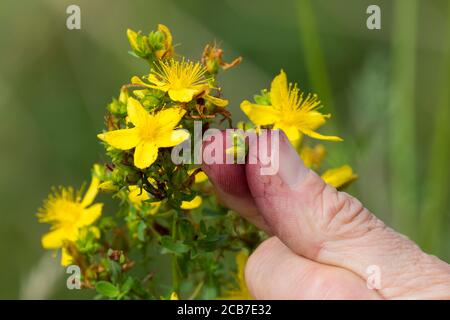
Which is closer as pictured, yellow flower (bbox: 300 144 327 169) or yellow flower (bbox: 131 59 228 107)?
yellow flower (bbox: 131 59 228 107)

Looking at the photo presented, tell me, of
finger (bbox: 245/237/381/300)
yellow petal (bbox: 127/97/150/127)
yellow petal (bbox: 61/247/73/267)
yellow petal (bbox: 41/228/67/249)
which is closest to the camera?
finger (bbox: 245/237/381/300)

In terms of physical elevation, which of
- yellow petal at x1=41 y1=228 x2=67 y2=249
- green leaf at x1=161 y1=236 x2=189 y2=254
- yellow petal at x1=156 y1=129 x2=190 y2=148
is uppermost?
yellow petal at x1=156 y1=129 x2=190 y2=148

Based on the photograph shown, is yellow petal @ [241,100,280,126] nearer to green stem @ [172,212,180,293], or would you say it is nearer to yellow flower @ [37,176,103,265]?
green stem @ [172,212,180,293]

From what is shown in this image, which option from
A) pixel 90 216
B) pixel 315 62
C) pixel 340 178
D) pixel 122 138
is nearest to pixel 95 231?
pixel 90 216

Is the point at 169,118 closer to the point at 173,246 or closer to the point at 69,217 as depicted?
the point at 173,246

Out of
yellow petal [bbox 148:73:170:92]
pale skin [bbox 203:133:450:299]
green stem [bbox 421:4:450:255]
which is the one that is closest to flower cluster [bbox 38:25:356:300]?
yellow petal [bbox 148:73:170:92]
